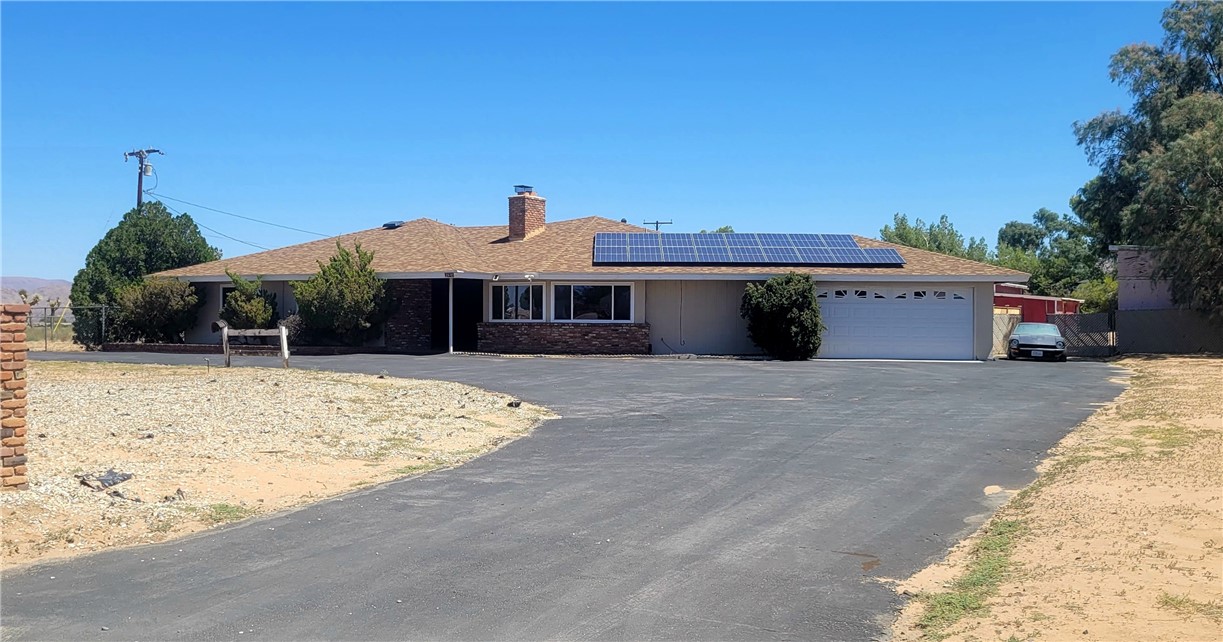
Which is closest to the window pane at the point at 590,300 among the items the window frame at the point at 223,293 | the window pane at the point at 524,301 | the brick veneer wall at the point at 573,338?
the brick veneer wall at the point at 573,338

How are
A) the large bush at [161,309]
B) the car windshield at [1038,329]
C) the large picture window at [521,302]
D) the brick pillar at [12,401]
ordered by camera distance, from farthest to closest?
1. the large bush at [161,309]
2. the car windshield at [1038,329]
3. the large picture window at [521,302]
4. the brick pillar at [12,401]

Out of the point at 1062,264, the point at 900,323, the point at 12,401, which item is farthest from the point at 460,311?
the point at 1062,264

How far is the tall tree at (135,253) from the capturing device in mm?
41156

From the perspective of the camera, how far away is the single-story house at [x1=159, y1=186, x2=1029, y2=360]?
3198cm

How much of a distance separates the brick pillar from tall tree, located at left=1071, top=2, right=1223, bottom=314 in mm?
32680

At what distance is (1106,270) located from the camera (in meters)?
55.6

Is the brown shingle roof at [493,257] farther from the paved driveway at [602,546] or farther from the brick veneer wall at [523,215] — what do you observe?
the paved driveway at [602,546]

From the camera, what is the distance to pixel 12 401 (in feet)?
31.4

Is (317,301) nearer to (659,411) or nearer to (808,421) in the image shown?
(659,411)

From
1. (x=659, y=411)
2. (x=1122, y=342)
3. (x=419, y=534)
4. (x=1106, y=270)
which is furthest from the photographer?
(x=1106, y=270)

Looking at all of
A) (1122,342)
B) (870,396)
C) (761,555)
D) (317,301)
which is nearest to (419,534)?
(761,555)

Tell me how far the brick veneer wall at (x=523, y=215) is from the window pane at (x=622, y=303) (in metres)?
6.64

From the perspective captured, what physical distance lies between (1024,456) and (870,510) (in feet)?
14.7

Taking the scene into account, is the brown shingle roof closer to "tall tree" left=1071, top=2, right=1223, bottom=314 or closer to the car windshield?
the car windshield
